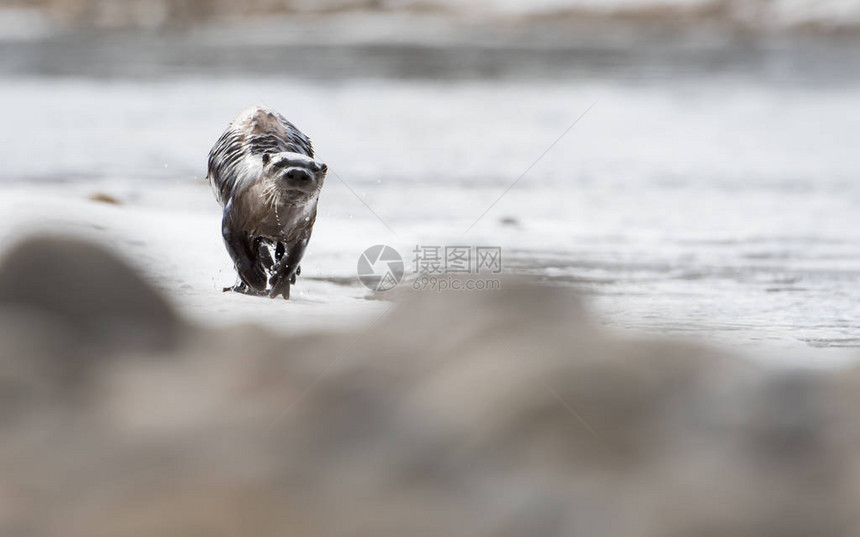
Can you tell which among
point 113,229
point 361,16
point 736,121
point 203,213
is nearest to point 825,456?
point 113,229

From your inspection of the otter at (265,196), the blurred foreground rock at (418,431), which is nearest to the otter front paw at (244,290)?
the otter at (265,196)

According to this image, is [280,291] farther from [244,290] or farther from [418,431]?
[418,431]

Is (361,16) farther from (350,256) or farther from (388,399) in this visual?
(388,399)

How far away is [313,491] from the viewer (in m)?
2.47

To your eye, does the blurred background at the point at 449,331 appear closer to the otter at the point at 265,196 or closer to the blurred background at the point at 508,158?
the blurred background at the point at 508,158

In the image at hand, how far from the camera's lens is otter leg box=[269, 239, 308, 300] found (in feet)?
15.3

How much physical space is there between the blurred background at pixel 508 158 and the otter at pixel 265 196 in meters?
0.17

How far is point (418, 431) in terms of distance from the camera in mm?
2693

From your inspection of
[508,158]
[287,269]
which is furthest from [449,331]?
[508,158]

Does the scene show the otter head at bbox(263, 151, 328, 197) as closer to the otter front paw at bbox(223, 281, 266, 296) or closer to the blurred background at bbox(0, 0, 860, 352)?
the blurred background at bbox(0, 0, 860, 352)

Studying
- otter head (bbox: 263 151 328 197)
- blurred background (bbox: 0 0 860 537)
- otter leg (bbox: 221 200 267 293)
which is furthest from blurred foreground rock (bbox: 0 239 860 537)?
otter leg (bbox: 221 200 267 293)

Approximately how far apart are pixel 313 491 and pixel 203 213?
4.91 metres

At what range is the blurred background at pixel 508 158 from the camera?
5242mm

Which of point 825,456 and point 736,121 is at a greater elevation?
point 736,121
